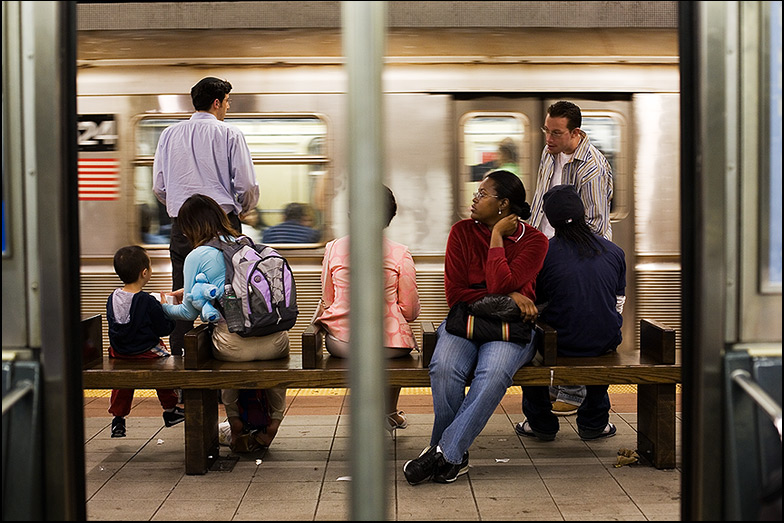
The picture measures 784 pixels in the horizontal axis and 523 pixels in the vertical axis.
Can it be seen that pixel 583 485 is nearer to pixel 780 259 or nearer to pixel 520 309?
pixel 520 309

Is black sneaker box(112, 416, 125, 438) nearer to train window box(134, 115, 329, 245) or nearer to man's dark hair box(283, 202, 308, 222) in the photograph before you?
train window box(134, 115, 329, 245)

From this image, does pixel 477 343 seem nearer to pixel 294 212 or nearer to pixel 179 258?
pixel 179 258

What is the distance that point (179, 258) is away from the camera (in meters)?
5.17

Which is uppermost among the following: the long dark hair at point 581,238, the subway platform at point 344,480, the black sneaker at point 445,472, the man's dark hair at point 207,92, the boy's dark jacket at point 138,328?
the man's dark hair at point 207,92

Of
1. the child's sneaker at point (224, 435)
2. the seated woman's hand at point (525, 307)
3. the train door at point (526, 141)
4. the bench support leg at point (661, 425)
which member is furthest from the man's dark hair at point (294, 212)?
the bench support leg at point (661, 425)

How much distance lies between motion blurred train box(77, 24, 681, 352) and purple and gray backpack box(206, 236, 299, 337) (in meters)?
1.59

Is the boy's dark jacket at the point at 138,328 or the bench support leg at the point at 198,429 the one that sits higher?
the boy's dark jacket at the point at 138,328

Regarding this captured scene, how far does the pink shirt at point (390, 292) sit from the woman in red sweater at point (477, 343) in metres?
0.21

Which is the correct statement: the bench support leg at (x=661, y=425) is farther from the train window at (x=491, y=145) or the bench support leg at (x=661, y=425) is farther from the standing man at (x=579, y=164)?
the train window at (x=491, y=145)

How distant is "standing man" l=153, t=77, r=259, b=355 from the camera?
4969 mm

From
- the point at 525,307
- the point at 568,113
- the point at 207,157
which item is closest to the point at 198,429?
the point at 207,157

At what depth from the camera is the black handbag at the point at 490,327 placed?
13.8ft

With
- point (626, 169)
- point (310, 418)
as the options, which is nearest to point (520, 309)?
point (310, 418)

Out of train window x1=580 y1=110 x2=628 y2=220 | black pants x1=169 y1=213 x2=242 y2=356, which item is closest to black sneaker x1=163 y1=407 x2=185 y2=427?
black pants x1=169 y1=213 x2=242 y2=356
